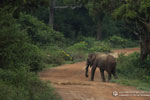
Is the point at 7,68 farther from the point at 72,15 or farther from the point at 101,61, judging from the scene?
the point at 72,15

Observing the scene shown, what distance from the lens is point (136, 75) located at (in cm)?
1541

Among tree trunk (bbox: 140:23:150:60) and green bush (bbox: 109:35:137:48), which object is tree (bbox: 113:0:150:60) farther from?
green bush (bbox: 109:35:137:48)

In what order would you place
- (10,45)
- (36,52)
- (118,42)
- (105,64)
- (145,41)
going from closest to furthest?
(10,45)
(105,64)
(36,52)
(145,41)
(118,42)

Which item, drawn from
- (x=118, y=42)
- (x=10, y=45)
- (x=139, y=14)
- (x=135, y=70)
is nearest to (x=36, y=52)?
(x=10, y=45)

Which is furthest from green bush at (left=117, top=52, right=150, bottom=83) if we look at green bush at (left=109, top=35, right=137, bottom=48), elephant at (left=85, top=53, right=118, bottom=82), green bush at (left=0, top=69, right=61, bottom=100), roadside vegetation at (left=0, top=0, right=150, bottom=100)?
green bush at (left=109, top=35, right=137, bottom=48)

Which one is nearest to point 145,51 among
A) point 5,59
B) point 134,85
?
point 134,85

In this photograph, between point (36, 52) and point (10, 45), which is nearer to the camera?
point (10, 45)

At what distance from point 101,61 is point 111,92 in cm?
461

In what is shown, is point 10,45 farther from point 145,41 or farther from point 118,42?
point 118,42

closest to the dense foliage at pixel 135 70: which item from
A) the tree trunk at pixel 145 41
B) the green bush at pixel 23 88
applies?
the tree trunk at pixel 145 41

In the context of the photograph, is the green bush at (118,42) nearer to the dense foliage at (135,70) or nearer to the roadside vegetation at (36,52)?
the roadside vegetation at (36,52)

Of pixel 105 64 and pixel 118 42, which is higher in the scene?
pixel 105 64

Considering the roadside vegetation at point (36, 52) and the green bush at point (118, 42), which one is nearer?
the roadside vegetation at point (36, 52)

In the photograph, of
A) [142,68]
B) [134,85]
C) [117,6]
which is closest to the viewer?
[134,85]
